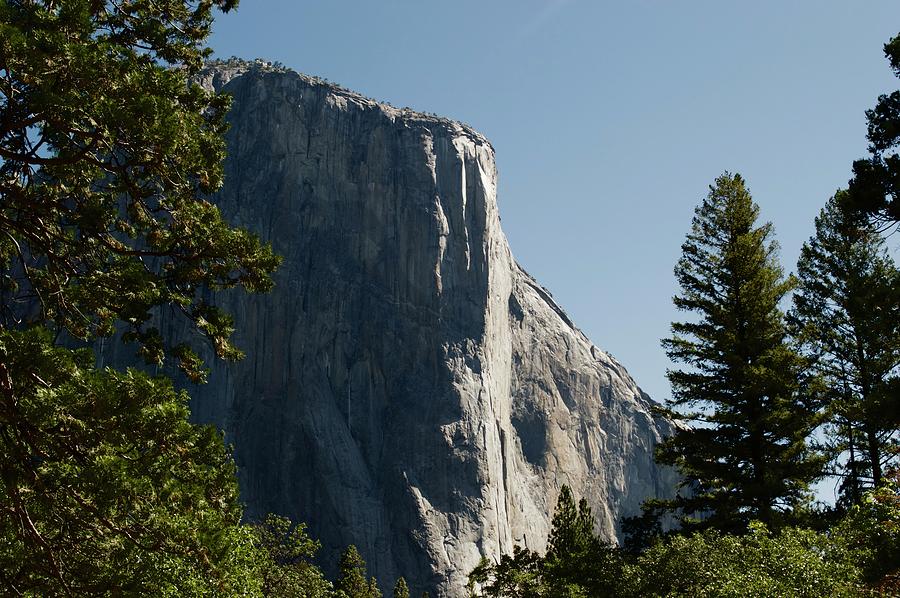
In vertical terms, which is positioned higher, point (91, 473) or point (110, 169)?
point (110, 169)

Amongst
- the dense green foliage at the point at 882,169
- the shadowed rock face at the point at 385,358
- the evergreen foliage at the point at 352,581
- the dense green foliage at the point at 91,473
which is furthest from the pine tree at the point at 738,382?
the shadowed rock face at the point at 385,358

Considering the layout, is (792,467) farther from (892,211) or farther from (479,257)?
(479,257)

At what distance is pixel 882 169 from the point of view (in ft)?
44.5

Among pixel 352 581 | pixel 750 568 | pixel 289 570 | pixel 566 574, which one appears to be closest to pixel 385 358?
pixel 352 581

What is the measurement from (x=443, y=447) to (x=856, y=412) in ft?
209

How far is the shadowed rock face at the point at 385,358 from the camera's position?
79938 mm

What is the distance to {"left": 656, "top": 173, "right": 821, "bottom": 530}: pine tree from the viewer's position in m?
21.7

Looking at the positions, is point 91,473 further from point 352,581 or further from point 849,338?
point 352,581

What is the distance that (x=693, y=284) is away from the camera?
24.4 m

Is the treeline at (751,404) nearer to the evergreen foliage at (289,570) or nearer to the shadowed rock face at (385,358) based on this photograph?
the evergreen foliage at (289,570)

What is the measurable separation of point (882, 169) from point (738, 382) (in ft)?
33.0

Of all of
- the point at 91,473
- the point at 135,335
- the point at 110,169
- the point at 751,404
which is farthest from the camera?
the point at 751,404

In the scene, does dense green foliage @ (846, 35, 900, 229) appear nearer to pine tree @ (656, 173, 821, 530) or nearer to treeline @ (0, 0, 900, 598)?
treeline @ (0, 0, 900, 598)

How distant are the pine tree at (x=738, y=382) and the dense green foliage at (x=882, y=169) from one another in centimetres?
871
